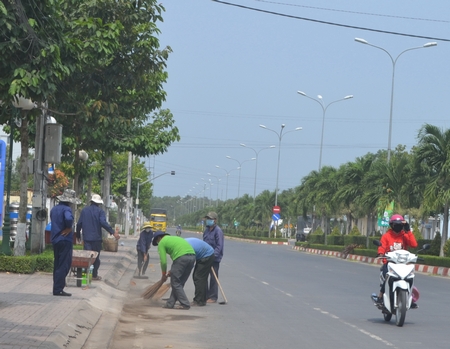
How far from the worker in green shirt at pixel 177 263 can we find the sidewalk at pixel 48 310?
100 cm

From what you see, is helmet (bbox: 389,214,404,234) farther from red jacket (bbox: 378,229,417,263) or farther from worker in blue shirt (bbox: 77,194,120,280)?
worker in blue shirt (bbox: 77,194,120,280)

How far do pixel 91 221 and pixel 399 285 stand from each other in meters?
7.40

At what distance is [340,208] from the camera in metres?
58.3

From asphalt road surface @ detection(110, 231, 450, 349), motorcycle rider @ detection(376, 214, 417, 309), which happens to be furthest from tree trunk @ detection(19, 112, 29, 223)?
motorcycle rider @ detection(376, 214, 417, 309)

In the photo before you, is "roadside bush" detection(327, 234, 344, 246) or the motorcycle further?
"roadside bush" detection(327, 234, 344, 246)

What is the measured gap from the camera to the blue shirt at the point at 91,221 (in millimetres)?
17328

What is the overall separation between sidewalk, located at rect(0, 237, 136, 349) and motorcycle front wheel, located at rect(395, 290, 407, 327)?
4.40 meters

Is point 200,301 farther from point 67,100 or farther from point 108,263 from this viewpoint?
point 108,263

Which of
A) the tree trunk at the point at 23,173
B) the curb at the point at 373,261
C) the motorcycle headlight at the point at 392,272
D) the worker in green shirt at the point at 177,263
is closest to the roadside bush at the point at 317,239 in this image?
the curb at the point at 373,261

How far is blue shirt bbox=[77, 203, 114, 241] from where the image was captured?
17.3 m

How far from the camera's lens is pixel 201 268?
15.0m

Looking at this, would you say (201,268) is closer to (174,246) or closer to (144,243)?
(174,246)

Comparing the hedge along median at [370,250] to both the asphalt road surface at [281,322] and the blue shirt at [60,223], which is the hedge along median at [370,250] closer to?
the asphalt road surface at [281,322]

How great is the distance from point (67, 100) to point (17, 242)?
385 cm
